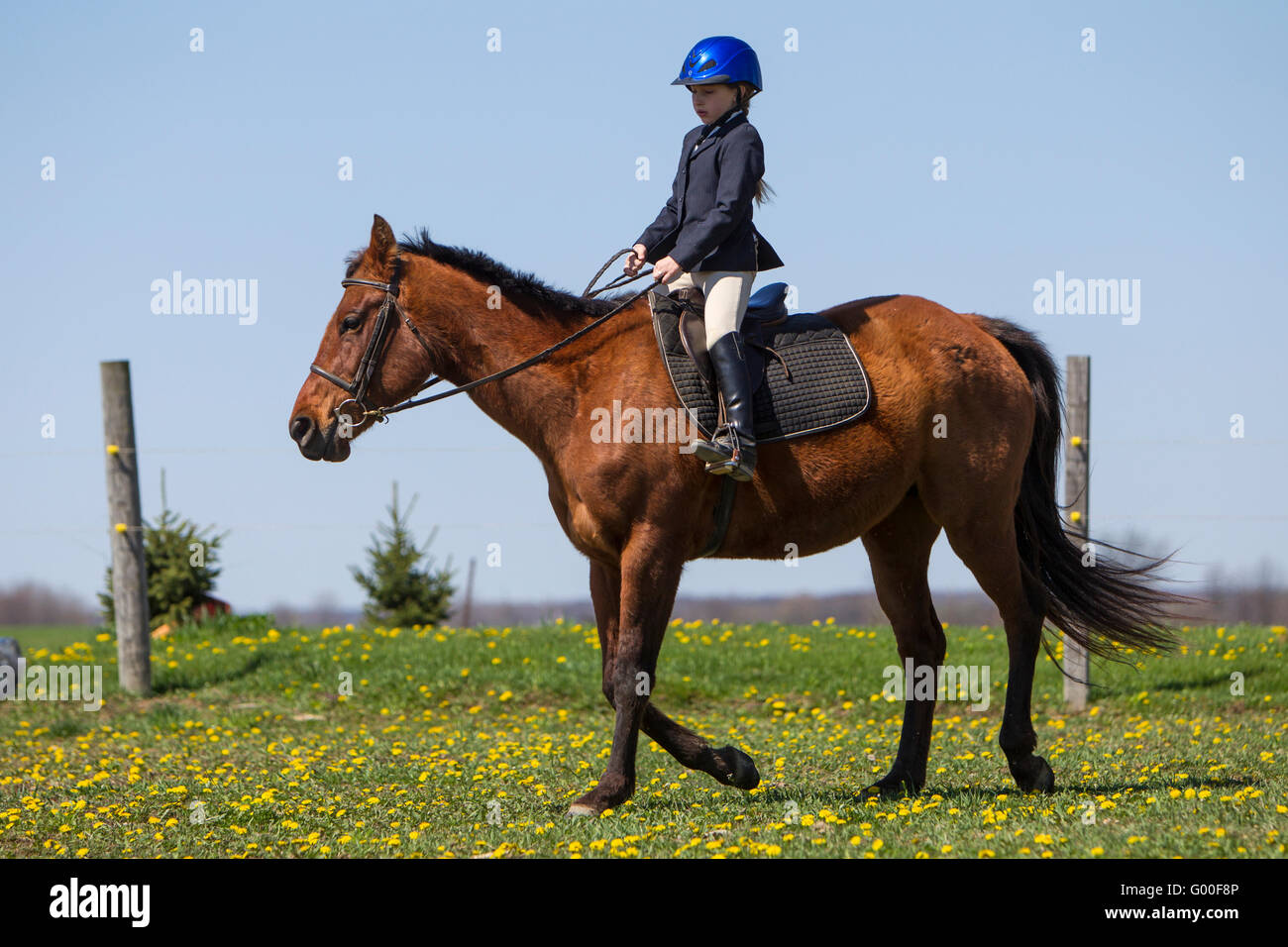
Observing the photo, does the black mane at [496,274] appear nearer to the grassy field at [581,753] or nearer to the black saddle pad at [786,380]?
the black saddle pad at [786,380]

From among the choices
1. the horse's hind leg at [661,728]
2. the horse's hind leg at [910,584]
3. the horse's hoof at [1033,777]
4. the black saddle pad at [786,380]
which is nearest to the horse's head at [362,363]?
the black saddle pad at [786,380]

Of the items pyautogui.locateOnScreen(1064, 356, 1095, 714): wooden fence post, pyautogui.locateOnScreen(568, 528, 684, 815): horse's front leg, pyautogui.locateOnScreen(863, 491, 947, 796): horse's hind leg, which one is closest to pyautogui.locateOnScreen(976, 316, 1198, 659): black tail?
pyautogui.locateOnScreen(863, 491, 947, 796): horse's hind leg

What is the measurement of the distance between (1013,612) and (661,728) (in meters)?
1.94

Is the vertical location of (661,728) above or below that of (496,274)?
below

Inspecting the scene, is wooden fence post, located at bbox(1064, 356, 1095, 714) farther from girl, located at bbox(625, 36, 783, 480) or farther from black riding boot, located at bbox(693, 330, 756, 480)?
black riding boot, located at bbox(693, 330, 756, 480)

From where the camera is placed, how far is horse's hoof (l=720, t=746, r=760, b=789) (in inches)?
259

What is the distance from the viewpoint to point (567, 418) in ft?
20.5

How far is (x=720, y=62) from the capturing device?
6188 millimetres

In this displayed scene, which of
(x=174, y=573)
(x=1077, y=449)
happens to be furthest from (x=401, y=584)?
Answer: (x=1077, y=449)

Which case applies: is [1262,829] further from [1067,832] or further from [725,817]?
[725,817]

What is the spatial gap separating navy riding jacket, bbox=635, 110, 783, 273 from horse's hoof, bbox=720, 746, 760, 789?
2425 mm

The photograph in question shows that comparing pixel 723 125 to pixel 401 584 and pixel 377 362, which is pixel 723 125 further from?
pixel 401 584

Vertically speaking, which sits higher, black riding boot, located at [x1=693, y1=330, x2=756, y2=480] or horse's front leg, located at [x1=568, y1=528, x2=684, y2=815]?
black riding boot, located at [x1=693, y1=330, x2=756, y2=480]

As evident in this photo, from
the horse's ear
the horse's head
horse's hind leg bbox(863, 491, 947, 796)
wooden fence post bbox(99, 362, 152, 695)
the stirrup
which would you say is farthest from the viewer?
wooden fence post bbox(99, 362, 152, 695)
